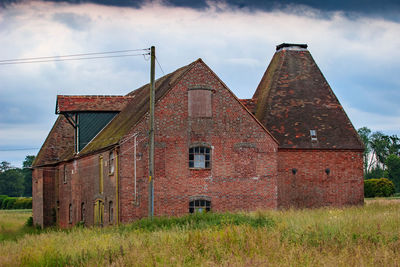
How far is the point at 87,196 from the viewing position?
3161 centimetres

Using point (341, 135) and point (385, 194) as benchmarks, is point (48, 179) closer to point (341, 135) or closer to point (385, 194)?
point (341, 135)

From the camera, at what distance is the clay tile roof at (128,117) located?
27.6 metres

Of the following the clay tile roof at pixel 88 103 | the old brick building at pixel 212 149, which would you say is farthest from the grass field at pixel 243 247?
the clay tile roof at pixel 88 103

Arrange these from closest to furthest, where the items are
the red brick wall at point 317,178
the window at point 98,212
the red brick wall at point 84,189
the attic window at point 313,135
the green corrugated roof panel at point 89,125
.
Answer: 1. the red brick wall at point 84,189
2. the window at point 98,212
3. the red brick wall at point 317,178
4. the attic window at point 313,135
5. the green corrugated roof panel at point 89,125

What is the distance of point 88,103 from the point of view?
33125 millimetres

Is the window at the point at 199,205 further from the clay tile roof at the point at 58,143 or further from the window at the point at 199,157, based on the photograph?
the clay tile roof at the point at 58,143

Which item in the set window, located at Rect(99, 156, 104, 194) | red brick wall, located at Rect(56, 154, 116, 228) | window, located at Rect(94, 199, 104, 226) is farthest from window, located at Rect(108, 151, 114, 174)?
window, located at Rect(94, 199, 104, 226)

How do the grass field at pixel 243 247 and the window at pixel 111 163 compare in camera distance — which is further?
the window at pixel 111 163

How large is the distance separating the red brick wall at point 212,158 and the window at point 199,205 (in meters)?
0.25

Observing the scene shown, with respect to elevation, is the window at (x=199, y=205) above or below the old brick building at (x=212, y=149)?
below

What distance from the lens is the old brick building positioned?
26859mm

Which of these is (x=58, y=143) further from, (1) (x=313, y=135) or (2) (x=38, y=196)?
(1) (x=313, y=135)

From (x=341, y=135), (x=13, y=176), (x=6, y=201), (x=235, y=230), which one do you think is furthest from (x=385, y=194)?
(x=13, y=176)

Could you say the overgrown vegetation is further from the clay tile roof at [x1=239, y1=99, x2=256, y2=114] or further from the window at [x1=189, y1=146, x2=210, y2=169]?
the window at [x1=189, y1=146, x2=210, y2=169]
